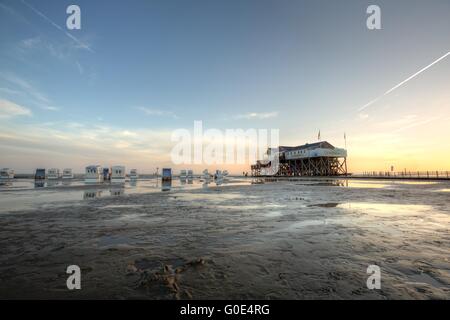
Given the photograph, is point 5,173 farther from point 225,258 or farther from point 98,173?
point 225,258

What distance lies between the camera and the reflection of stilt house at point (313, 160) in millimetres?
68875

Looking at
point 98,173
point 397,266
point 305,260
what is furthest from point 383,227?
point 98,173

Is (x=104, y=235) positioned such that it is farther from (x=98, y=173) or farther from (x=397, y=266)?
(x=98, y=173)

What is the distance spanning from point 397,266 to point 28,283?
6.43 meters

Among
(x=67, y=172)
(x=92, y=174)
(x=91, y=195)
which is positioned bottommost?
(x=91, y=195)

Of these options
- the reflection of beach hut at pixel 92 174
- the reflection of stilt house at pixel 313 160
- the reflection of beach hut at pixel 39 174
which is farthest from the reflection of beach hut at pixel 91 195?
the reflection of stilt house at pixel 313 160

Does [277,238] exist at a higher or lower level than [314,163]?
lower

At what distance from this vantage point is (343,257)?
15.7 feet

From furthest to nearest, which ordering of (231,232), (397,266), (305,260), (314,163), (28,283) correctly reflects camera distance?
(314,163) < (231,232) < (305,260) < (397,266) < (28,283)

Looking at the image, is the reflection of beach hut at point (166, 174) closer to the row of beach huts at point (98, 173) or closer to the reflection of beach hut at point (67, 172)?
the row of beach huts at point (98, 173)

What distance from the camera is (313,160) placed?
73.7 metres

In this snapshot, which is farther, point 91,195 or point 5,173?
point 5,173

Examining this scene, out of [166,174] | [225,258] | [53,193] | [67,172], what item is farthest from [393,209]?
[67,172]
